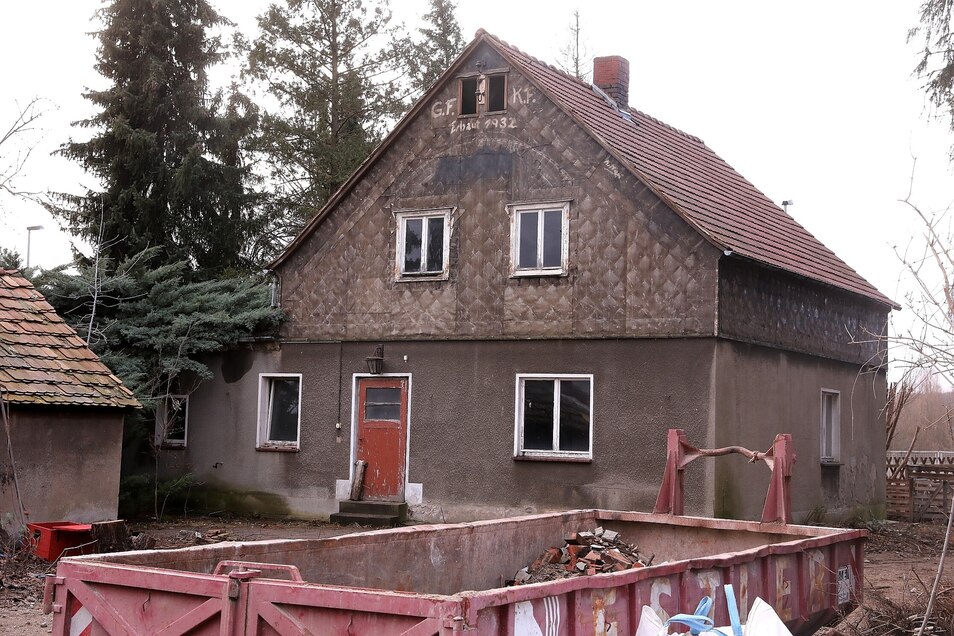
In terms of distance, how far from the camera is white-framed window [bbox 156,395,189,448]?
65.0 ft

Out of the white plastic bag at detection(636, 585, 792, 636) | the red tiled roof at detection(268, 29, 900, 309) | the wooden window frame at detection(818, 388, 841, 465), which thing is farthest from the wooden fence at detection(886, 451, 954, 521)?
the white plastic bag at detection(636, 585, 792, 636)

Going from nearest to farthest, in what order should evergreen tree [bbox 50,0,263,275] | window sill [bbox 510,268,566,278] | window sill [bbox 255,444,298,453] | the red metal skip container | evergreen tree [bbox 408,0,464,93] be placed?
the red metal skip container → window sill [bbox 510,268,566,278] → window sill [bbox 255,444,298,453] → evergreen tree [bbox 50,0,263,275] → evergreen tree [bbox 408,0,464,93]

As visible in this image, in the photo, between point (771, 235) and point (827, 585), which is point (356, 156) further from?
point (827, 585)

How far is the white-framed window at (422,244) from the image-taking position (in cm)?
1789

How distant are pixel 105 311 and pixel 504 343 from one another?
7520mm

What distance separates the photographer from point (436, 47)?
34.9 m

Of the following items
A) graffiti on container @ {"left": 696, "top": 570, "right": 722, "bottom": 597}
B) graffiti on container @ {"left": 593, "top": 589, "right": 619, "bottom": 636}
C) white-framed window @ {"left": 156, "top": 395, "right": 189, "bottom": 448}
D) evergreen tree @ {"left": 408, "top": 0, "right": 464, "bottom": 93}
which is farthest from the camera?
evergreen tree @ {"left": 408, "top": 0, "right": 464, "bottom": 93}

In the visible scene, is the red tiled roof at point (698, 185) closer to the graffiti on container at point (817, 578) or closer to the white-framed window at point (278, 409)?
the white-framed window at point (278, 409)

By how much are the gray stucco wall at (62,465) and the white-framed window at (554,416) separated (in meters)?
5.96

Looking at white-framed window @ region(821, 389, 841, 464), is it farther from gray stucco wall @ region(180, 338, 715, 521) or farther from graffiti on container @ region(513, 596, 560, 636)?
graffiti on container @ region(513, 596, 560, 636)

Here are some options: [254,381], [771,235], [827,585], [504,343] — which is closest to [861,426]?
[771,235]

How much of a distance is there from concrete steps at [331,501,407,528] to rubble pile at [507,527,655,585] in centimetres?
813

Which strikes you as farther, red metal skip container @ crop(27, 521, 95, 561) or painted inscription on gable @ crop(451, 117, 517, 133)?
painted inscription on gable @ crop(451, 117, 517, 133)

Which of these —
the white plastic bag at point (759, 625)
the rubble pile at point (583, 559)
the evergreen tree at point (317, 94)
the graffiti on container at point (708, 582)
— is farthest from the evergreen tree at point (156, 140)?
the white plastic bag at point (759, 625)
